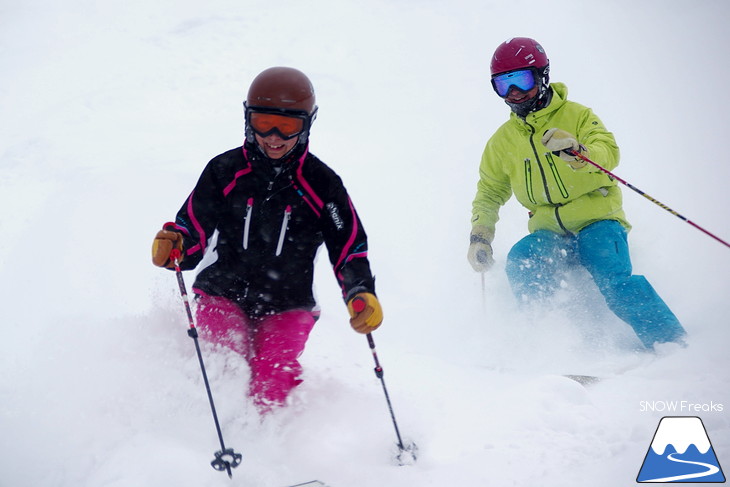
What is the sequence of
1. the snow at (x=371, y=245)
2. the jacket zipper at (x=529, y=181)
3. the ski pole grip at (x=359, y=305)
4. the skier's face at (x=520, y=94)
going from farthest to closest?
the jacket zipper at (x=529, y=181) < the skier's face at (x=520, y=94) < the ski pole grip at (x=359, y=305) < the snow at (x=371, y=245)

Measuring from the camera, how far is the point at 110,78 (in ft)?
29.5

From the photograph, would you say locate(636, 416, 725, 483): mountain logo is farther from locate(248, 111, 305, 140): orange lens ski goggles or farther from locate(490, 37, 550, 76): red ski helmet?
locate(490, 37, 550, 76): red ski helmet

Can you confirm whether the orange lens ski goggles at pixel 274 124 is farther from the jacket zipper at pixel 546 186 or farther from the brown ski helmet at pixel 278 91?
the jacket zipper at pixel 546 186

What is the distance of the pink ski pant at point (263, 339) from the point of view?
3105 millimetres

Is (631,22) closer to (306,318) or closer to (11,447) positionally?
(306,318)

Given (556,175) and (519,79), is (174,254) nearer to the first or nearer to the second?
(519,79)

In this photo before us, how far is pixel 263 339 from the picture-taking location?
130 inches

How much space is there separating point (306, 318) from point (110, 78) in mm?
7141

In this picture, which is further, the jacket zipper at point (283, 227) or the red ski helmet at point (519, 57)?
the red ski helmet at point (519, 57)

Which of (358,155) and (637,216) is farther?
(358,155)

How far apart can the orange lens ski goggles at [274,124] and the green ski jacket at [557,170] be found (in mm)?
2148

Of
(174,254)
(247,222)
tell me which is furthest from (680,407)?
(174,254)

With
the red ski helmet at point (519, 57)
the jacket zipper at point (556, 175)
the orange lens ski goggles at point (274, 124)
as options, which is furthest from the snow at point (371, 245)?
the red ski helmet at point (519, 57)

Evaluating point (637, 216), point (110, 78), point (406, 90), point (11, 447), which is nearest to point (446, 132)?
point (406, 90)
